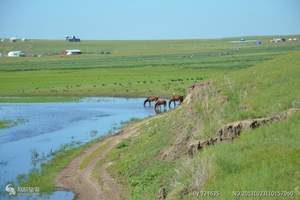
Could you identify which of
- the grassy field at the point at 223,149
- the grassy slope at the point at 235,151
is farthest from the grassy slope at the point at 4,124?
the grassy slope at the point at 235,151

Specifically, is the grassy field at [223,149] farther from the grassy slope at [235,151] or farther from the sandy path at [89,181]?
the sandy path at [89,181]

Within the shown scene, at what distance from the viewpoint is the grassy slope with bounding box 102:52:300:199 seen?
14.2 metres

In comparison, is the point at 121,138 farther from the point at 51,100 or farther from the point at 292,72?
the point at 51,100

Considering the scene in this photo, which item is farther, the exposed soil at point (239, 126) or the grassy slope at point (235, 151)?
the exposed soil at point (239, 126)

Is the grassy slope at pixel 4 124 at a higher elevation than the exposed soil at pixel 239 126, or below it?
below

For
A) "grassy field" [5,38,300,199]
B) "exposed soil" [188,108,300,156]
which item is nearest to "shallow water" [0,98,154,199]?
"grassy field" [5,38,300,199]

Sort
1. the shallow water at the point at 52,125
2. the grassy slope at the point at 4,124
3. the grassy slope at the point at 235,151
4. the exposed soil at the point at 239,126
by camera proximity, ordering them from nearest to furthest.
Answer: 1. the grassy slope at the point at 235,151
2. the exposed soil at the point at 239,126
3. the shallow water at the point at 52,125
4. the grassy slope at the point at 4,124

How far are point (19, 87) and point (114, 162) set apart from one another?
51.4 m

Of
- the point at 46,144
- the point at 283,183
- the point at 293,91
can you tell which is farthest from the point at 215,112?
the point at 46,144

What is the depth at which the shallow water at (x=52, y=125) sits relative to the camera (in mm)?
31094

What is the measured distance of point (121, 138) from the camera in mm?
35156

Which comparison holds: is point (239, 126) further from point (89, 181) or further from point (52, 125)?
point (52, 125)

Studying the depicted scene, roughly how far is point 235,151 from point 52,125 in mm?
30387

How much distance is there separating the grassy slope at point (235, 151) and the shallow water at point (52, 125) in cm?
402
